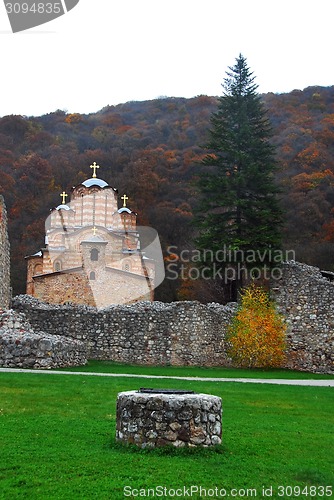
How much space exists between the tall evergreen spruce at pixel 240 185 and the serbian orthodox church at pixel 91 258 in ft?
51.8

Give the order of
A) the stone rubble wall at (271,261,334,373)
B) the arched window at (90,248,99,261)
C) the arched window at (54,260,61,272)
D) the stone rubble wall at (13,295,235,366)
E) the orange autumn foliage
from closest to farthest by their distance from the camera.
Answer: the stone rubble wall at (13,295,235,366)
the orange autumn foliage
the stone rubble wall at (271,261,334,373)
the arched window at (90,248,99,261)
the arched window at (54,260,61,272)

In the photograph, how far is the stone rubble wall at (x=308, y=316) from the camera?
771 inches

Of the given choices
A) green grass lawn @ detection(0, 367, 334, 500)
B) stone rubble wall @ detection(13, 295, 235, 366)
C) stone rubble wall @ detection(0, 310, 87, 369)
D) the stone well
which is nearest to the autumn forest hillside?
→ stone rubble wall @ detection(13, 295, 235, 366)

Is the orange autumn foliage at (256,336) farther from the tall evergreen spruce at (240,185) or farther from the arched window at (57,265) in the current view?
the arched window at (57,265)

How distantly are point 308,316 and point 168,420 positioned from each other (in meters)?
14.9

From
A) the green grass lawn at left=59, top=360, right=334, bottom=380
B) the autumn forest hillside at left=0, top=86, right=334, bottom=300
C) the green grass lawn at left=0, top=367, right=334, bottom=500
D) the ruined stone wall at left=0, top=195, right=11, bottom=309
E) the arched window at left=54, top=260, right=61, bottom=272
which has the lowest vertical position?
the green grass lawn at left=0, top=367, right=334, bottom=500

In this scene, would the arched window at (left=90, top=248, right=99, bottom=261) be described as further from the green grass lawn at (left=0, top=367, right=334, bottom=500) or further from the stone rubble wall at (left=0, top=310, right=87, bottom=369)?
the green grass lawn at (left=0, top=367, right=334, bottom=500)

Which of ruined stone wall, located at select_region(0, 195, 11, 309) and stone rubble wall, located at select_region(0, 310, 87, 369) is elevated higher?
ruined stone wall, located at select_region(0, 195, 11, 309)

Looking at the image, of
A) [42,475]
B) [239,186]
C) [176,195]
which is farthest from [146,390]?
[176,195]

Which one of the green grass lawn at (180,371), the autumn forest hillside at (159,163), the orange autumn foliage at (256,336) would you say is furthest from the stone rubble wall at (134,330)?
the autumn forest hillside at (159,163)

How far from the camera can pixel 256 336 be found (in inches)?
766

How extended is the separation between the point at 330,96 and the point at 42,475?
230ft

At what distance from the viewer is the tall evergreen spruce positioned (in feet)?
73.6

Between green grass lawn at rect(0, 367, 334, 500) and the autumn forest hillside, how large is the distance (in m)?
34.5
